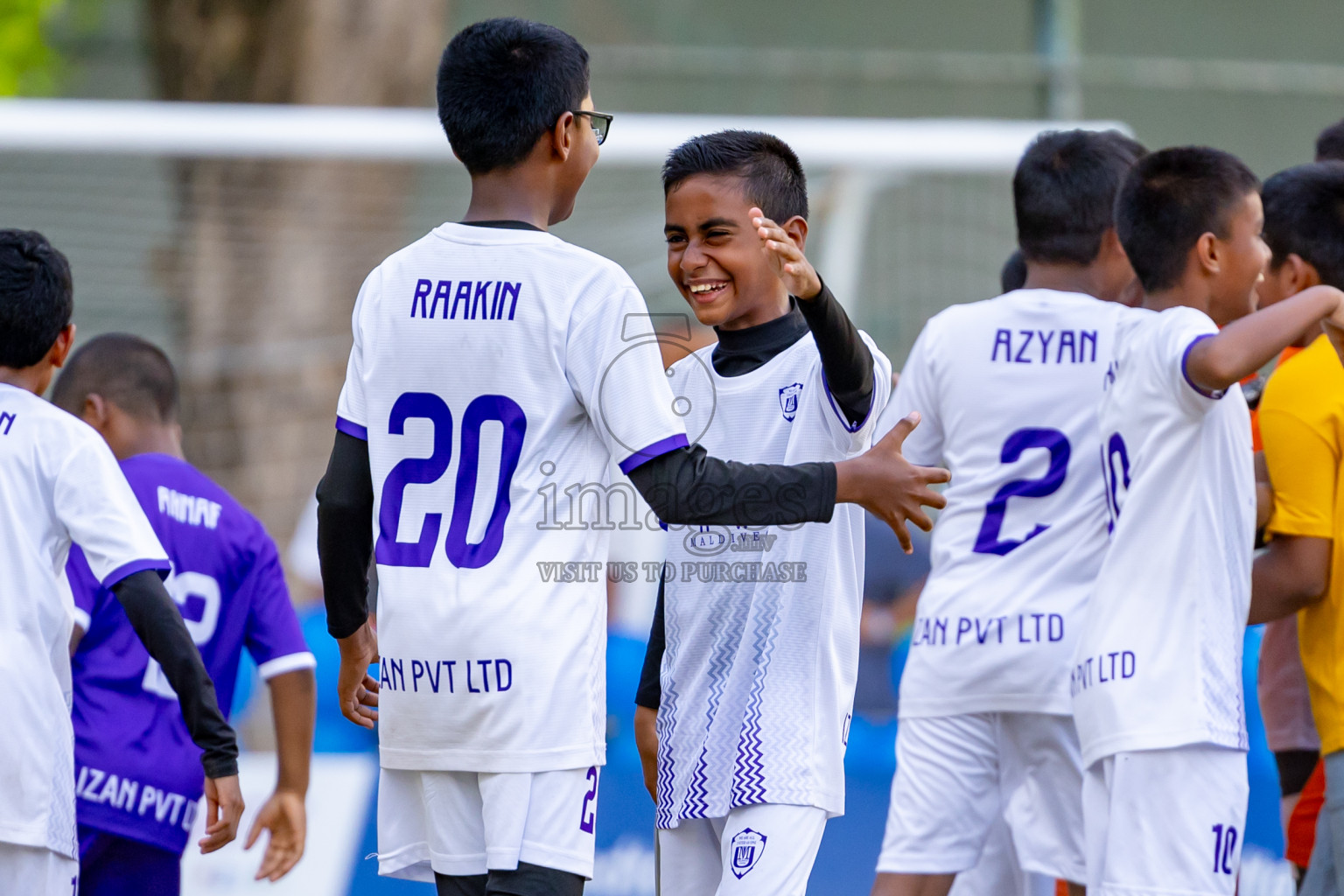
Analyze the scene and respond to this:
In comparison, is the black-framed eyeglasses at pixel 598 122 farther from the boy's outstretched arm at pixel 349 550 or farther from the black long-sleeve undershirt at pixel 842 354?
the boy's outstretched arm at pixel 349 550

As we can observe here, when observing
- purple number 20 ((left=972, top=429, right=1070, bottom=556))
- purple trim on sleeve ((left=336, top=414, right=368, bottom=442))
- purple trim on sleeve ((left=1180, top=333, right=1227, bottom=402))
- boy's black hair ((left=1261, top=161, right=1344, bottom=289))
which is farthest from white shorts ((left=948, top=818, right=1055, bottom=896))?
purple trim on sleeve ((left=336, top=414, right=368, bottom=442))

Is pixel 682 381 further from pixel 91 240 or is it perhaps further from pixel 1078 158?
pixel 91 240

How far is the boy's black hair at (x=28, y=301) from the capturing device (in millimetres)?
3088

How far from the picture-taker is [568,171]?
2713mm

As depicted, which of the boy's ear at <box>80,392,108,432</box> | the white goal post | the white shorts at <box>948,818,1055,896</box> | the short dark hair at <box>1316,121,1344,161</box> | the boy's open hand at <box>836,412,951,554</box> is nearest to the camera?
the boy's open hand at <box>836,412,951,554</box>

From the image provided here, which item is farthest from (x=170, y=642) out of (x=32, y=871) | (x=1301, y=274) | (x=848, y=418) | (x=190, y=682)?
(x=1301, y=274)

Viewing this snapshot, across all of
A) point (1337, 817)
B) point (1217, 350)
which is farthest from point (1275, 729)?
point (1217, 350)

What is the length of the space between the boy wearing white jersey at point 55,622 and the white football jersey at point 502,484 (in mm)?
556

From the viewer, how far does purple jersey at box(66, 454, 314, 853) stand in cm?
344

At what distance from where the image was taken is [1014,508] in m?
3.72

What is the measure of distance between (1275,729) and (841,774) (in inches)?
58.7

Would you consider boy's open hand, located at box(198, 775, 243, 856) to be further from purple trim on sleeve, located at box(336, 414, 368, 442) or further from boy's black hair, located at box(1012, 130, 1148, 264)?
boy's black hair, located at box(1012, 130, 1148, 264)

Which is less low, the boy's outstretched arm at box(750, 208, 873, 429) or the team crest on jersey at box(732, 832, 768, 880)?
the boy's outstretched arm at box(750, 208, 873, 429)

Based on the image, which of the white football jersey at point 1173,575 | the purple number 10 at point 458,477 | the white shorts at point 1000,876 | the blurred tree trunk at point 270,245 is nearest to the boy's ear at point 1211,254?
the white football jersey at point 1173,575
